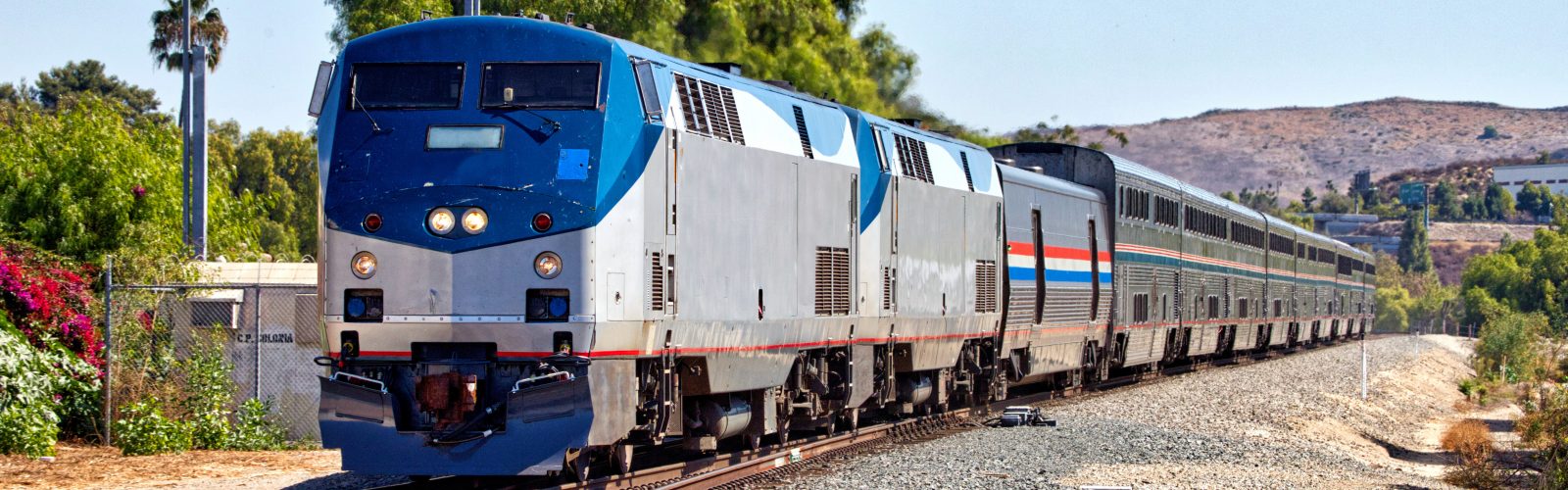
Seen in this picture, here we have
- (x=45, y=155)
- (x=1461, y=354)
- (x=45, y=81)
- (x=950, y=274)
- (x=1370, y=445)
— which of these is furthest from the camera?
(x=45, y=81)

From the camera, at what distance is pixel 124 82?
9350cm

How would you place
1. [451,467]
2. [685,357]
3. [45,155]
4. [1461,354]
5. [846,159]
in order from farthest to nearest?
[1461,354] → [45,155] → [846,159] → [685,357] → [451,467]

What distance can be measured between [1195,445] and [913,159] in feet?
15.0

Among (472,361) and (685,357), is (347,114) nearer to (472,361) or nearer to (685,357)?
(472,361)

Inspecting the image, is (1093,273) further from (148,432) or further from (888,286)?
(148,432)

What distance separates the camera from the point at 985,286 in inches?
826

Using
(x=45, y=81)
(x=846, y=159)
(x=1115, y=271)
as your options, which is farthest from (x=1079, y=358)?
(x=45, y=81)

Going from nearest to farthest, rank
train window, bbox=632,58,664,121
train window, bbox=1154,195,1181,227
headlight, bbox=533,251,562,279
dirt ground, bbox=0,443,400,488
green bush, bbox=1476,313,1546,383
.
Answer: headlight, bbox=533,251,562,279, train window, bbox=632,58,664,121, dirt ground, bbox=0,443,400,488, train window, bbox=1154,195,1181,227, green bush, bbox=1476,313,1546,383

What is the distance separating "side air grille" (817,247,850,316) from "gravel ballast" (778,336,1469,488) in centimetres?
150

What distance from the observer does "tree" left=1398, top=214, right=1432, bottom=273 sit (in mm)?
183750

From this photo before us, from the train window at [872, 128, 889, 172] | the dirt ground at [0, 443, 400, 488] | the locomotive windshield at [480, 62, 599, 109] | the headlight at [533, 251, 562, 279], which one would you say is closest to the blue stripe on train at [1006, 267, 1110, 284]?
the train window at [872, 128, 889, 172]

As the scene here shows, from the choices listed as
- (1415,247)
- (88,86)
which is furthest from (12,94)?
(1415,247)

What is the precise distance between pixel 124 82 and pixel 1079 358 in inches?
3177

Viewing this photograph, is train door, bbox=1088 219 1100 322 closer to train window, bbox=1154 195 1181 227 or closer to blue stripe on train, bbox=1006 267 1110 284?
blue stripe on train, bbox=1006 267 1110 284
